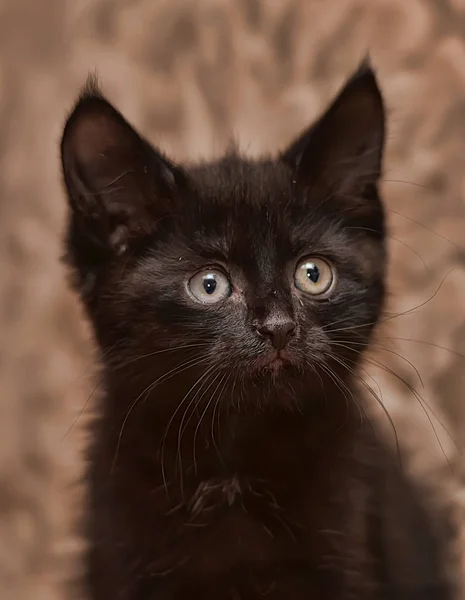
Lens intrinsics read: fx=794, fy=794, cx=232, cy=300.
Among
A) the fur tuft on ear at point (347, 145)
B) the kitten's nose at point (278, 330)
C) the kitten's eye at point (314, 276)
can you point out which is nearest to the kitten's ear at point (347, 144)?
the fur tuft on ear at point (347, 145)

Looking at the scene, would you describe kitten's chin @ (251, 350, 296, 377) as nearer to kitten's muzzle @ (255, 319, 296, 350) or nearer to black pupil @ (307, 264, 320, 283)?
kitten's muzzle @ (255, 319, 296, 350)

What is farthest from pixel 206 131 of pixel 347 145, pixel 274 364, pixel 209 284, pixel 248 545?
pixel 248 545

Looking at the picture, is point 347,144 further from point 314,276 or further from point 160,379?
point 160,379

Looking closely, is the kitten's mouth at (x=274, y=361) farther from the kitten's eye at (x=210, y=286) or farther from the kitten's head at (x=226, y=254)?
the kitten's eye at (x=210, y=286)

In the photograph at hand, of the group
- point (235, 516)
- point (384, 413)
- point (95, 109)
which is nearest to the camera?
point (95, 109)

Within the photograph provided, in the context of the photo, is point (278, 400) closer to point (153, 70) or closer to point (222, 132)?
point (222, 132)

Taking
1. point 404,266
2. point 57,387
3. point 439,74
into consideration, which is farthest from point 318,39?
point 57,387
